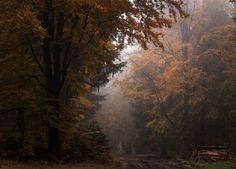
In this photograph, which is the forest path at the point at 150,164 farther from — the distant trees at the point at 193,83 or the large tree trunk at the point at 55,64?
the distant trees at the point at 193,83

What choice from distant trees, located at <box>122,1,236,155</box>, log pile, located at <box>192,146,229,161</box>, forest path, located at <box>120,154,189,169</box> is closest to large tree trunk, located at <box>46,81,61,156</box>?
forest path, located at <box>120,154,189,169</box>

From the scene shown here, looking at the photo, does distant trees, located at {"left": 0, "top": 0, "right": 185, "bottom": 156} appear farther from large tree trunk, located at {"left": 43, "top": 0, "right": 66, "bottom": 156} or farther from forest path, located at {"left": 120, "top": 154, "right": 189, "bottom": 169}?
forest path, located at {"left": 120, "top": 154, "right": 189, "bottom": 169}

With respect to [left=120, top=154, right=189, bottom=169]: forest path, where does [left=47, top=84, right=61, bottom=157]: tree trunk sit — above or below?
above

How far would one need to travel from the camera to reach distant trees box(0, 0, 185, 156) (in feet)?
48.7

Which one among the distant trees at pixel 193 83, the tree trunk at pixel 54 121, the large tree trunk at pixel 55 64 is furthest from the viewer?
the distant trees at pixel 193 83

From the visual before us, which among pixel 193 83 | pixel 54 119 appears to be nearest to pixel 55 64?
pixel 54 119

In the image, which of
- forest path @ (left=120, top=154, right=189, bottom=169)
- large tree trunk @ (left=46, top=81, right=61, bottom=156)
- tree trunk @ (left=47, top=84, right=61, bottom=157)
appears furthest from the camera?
forest path @ (left=120, top=154, right=189, bottom=169)

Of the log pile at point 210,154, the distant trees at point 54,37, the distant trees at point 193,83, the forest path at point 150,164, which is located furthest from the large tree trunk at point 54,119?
the distant trees at point 193,83

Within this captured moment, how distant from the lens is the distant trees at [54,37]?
14852mm

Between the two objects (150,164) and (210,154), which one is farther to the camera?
(210,154)

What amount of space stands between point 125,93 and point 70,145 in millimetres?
20175

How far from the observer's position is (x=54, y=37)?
18.2m

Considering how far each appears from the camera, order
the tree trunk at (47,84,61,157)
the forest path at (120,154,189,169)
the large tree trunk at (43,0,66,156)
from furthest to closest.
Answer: the forest path at (120,154,189,169) → the large tree trunk at (43,0,66,156) → the tree trunk at (47,84,61,157)

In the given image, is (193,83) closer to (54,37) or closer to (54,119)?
(54,37)
